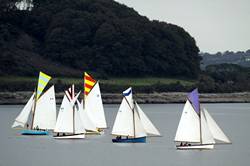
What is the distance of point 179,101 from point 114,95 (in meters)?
20.4

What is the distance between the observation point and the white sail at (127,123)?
81.4m

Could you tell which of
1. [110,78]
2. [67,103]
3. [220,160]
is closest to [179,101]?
[110,78]

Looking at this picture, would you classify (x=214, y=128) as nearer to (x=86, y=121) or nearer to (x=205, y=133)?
(x=205, y=133)

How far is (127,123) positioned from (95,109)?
1103 cm

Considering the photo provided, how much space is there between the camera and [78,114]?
8594 cm

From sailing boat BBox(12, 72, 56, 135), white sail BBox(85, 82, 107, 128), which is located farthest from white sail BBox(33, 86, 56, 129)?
white sail BBox(85, 82, 107, 128)

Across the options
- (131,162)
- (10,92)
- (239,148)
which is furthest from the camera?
(10,92)

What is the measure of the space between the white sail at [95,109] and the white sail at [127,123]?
10066 mm

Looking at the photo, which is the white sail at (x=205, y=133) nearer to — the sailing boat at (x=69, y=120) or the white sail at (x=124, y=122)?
the white sail at (x=124, y=122)

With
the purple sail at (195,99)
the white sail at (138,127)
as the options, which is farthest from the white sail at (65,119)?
the purple sail at (195,99)

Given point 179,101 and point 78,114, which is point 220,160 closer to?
point 78,114

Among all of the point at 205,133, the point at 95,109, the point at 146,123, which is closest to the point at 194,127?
the point at 205,133

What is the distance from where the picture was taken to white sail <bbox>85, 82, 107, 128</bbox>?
91931mm

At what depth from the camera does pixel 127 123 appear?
81.4 metres
